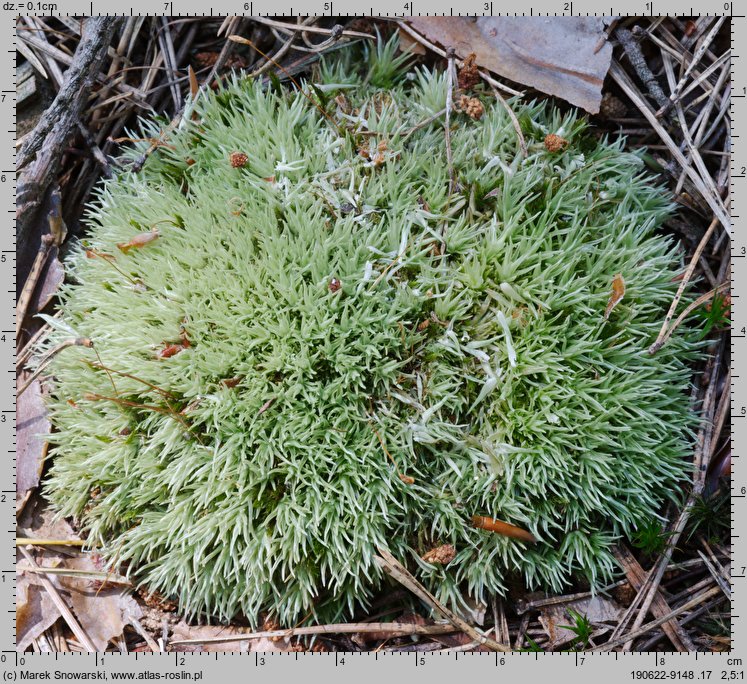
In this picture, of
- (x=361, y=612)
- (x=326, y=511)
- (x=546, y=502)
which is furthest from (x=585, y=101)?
(x=361, y=612)

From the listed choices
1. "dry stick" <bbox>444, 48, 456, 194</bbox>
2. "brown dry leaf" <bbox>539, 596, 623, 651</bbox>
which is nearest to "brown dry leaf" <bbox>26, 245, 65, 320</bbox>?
"dry stick" <bbox>444, 48, 456, 194</bbox>

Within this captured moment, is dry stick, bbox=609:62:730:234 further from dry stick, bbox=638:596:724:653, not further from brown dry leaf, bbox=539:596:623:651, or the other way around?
brown dry leaf, bbox=539:596:623:651

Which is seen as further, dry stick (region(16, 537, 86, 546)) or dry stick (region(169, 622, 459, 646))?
dry stick (region(16, 537, 86, 546))

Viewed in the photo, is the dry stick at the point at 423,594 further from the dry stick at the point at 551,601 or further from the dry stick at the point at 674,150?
the dry stick at the point at 674,150

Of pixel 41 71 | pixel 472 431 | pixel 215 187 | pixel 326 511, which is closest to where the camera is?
pixel 326 511

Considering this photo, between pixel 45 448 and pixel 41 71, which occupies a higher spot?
pixel 41 71

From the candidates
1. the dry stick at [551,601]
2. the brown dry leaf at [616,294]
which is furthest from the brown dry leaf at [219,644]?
the brown dry leaf at [616,294]

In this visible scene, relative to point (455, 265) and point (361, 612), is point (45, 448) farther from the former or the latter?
point (455, 265)
